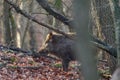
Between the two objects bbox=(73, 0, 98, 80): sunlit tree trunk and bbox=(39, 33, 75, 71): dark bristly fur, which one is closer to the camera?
bbox=(73, 0, 98, 80): sunlit tree trunk

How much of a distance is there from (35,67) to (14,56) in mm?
1296

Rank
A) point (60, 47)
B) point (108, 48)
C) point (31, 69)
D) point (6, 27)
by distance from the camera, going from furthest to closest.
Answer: point (6, 27) < point (60, 47) < point (31, 69) < point (108, 48)

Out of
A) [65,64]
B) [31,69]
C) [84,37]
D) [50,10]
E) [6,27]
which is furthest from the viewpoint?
[6,27]

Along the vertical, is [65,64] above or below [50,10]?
below

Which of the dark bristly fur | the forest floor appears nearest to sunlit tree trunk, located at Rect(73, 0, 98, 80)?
the forest floor

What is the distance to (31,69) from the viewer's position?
1211 centimetres

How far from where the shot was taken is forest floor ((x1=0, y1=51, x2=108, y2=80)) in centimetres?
1138

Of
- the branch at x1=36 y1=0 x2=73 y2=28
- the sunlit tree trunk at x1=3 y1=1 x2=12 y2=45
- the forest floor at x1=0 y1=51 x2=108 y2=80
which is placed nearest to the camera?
the branch at x1=36 y1=0 x2=73 y2=28

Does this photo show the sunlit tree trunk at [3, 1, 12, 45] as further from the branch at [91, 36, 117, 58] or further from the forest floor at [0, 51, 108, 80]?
the branch at [91, 36, 117, 58]

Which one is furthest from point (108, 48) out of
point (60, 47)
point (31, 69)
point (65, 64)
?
point (60, 47)

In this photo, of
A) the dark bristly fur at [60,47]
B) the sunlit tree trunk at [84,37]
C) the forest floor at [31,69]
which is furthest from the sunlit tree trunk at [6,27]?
the sunlit tree trunk at [84,37]

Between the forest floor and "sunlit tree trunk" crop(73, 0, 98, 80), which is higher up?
"sunlit tree trunk" crop(73, 0, 98, 80)

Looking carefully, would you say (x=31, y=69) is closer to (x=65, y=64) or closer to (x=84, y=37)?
(x=65, y=64)

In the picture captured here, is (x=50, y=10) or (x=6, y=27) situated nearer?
(x=50, y=10)
